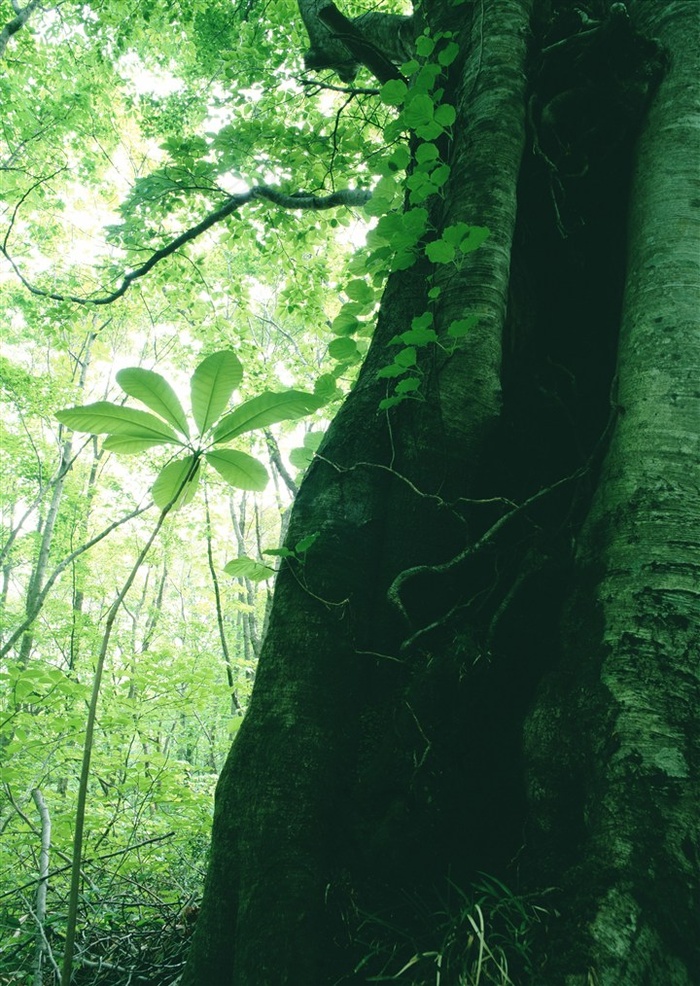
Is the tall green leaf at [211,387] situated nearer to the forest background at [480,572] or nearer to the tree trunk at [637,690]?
the forest background at [480,572]

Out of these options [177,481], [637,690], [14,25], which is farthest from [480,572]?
[14,25]

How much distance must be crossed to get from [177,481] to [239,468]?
0.16 m

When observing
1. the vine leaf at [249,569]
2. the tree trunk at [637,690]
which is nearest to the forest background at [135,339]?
the vine leaf at [249,569]

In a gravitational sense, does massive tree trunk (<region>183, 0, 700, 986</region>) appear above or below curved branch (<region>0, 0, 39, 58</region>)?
below

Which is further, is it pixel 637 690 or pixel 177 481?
pixel 177 481

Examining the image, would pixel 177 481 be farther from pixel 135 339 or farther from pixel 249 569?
pixel 135 339

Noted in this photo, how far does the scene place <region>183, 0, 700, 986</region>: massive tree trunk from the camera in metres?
0.97

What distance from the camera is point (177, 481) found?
1.17 metres

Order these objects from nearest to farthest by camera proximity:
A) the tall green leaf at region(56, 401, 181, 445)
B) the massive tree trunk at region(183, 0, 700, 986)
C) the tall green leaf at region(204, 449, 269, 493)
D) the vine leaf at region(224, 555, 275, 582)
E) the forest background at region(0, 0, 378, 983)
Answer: the massive tree trunk at region(183, 0, 700, 986) < the tall green leaf at region(56, 401, 181, 445) < the tall green leaf at region(204, 449, 269, 493) < the vine leaf at region(224, 555, 275, 582) < the forest background at region(0, 0, 378, 983)

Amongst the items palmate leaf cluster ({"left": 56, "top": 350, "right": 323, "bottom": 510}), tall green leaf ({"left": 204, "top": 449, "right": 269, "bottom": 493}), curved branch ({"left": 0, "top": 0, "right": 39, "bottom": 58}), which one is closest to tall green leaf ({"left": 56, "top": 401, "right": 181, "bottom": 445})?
palmate leaf cluster ({"left": 56, "top": 350, "right": 323, "bottom": 510})

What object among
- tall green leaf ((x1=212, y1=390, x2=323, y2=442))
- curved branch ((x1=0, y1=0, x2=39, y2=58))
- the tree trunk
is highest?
curved branch ((x1=0, y1=0, x2=39, y2=58))

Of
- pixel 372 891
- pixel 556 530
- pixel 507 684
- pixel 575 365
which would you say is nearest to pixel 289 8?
pixel 575 365

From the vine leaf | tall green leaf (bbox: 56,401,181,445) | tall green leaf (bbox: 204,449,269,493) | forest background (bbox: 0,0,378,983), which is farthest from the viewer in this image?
forest background (bbox: 0,0,378,983)

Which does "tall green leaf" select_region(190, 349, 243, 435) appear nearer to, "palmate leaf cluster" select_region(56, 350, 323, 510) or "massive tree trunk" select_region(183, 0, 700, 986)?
"palmate leaf cluster" select_region(56, 350, 323, 510)
